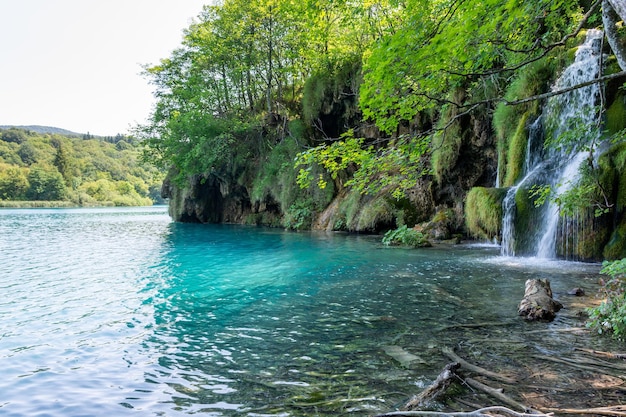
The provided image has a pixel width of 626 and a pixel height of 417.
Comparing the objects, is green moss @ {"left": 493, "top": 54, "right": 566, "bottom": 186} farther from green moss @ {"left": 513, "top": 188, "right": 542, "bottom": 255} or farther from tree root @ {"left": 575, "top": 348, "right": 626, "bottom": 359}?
tree root @ {"left": 575, "top": 348, "right": 626, "bottom": 359}

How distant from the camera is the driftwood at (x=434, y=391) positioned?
123 inches

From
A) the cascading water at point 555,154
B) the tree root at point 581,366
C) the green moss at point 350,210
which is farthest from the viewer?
the green moss at point 350,210

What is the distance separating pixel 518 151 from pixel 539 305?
881cm

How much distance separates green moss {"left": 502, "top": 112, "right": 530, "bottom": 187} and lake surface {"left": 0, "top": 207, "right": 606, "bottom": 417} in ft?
10.7

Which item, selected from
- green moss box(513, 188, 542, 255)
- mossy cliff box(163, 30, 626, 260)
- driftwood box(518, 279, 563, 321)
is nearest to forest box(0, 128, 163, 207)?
mossy cliff box(163, 30, 626, 260)

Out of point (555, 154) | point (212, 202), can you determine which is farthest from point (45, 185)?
point (555, 154)

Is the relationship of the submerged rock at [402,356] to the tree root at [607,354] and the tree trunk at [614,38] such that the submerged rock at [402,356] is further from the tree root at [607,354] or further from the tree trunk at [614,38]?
the tree trunk at [614,38]

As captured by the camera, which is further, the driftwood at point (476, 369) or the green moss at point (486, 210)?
the green moss at point (486, 210)

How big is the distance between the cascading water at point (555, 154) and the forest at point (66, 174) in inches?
2547

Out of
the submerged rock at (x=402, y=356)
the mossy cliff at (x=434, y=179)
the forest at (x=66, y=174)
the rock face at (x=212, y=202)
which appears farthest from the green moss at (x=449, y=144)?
the forest at (x=66, y=174)

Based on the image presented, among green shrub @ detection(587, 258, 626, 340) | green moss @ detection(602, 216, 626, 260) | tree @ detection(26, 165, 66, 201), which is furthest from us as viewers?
tree @ detection(26, 165, 66, 201)

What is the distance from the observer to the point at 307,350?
15.5ft

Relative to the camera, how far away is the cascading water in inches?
418

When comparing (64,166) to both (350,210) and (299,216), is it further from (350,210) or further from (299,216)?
(350,210)
